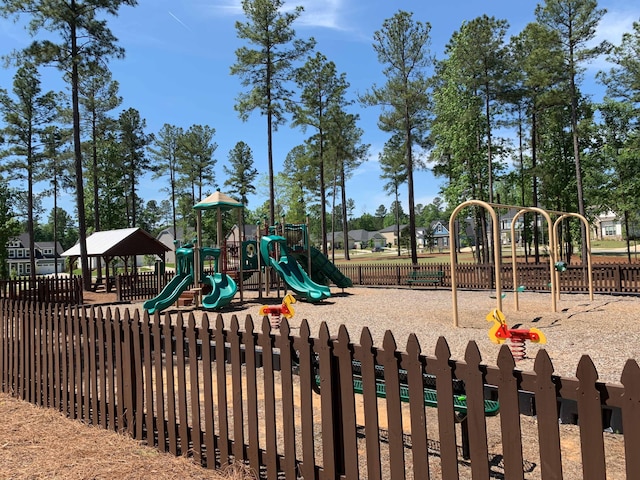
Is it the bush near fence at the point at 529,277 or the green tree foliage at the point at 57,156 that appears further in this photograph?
the green tree foliage at the point at 57,156

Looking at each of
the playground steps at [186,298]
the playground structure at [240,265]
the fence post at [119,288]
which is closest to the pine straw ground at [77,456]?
the playground structure at [240,265]

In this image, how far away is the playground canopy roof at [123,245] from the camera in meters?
24.9

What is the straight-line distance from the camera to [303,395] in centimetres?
314

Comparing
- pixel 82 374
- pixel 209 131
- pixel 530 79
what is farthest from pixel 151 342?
pixel 209 131

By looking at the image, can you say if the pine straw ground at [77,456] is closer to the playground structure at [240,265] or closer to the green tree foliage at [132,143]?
the playground structure at [240,265]

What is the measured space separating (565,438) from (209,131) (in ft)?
157

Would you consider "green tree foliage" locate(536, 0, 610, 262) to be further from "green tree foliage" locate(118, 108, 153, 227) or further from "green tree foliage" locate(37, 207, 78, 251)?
"green tree foliage" locate(37, 207, 78, 251)

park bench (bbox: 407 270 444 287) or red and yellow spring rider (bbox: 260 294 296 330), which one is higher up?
red and yellow spring rider (bbox: 260 294 296 330)

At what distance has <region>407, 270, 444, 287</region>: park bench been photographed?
2198 cm

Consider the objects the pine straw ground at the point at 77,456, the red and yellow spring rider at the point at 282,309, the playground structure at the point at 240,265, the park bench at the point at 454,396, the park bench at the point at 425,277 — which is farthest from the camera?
the park bench at the point at 425,277

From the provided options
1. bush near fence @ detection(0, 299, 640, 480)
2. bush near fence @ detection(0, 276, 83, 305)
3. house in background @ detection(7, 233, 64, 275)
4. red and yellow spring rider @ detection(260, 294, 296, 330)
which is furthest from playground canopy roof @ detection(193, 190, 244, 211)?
house in background @ detection(7, 233, 64, 275)

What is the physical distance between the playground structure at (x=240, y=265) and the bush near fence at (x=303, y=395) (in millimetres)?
9008

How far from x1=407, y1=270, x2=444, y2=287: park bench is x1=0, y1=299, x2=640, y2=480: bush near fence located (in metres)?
17.2

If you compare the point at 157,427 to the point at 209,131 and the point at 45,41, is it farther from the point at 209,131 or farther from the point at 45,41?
the point at 209,131
